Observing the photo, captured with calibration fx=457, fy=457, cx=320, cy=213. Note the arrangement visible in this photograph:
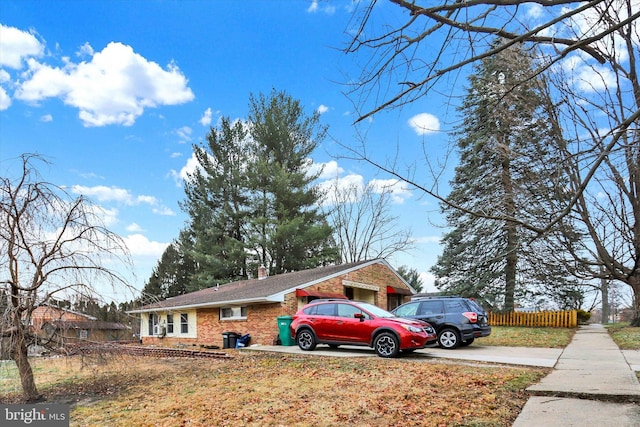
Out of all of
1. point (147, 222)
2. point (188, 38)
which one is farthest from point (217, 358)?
point (188, 38)

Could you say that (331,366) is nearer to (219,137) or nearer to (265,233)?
(265,233)

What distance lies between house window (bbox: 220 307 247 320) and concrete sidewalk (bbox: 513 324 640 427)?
1384 cm

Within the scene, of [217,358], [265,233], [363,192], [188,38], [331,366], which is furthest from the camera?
[363,192]

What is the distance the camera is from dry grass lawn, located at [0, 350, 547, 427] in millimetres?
6391

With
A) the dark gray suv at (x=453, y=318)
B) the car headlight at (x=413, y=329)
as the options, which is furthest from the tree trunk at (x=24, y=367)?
the dark gray suv at (x=453, y=318)

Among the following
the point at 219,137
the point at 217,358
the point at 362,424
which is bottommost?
the point at 217,358

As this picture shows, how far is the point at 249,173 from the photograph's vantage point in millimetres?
36156

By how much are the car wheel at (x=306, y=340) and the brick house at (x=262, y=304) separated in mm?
3739

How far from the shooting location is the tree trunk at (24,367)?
891 centimetres

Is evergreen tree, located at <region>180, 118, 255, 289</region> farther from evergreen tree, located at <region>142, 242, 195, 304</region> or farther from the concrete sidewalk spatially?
the concrete sidewalk

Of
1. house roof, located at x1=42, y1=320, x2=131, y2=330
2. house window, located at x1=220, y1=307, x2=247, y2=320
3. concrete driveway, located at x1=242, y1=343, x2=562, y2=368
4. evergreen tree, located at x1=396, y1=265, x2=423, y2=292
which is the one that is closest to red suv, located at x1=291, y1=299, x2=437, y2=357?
concrete driveway, located at x1=242, y1=343, x2=562, y2=368

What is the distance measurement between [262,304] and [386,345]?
26.5ft

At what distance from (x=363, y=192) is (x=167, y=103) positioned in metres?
22.9

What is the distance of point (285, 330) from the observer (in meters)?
18.1
